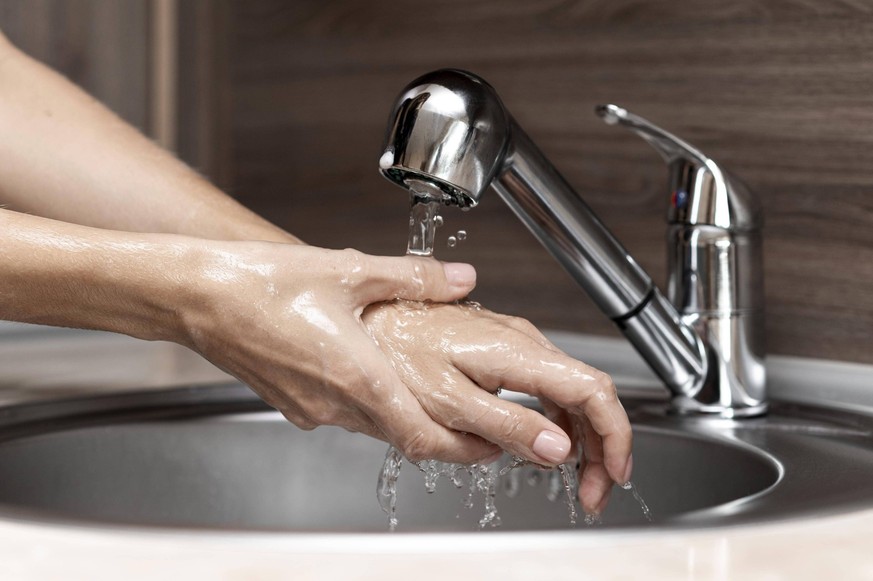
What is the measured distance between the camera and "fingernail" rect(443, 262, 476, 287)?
669 millimetres

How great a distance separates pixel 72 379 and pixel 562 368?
1.72ft

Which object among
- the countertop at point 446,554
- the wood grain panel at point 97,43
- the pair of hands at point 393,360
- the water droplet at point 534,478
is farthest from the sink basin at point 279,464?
the wood grain panel at point 97,43

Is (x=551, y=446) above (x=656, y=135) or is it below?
below

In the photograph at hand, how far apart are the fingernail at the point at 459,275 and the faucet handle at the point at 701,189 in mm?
156

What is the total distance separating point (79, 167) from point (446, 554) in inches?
23.6

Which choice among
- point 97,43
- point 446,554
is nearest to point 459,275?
point 446,554

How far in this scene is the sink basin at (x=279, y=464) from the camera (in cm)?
74

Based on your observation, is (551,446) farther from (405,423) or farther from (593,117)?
(593,117)

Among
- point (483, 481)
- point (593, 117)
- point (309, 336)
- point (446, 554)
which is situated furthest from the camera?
point (593, 117)

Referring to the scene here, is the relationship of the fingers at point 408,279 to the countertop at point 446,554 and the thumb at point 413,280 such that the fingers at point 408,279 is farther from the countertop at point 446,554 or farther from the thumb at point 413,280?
the countertop at point 446,554

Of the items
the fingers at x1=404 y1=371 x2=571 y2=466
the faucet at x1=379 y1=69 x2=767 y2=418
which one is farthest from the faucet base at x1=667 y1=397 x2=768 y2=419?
the fingers at x1=404 y1=371 x2=571 y2=466

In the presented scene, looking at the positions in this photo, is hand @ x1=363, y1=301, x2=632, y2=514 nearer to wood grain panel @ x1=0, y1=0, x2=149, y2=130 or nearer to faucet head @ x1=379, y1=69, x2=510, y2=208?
faucet head @ x1=379, y1=69, x2=510, y2=208

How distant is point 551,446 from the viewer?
60cm

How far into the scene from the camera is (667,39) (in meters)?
0.92
